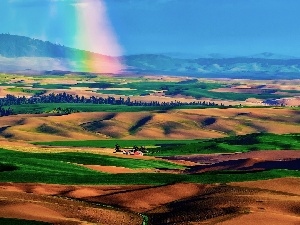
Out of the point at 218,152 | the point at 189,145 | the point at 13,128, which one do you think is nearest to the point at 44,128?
the point at 13,128

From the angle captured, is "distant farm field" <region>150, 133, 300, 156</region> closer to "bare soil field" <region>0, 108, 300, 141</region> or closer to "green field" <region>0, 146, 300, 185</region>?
"bare soil field" <region>0, 108, 300, 141</region>

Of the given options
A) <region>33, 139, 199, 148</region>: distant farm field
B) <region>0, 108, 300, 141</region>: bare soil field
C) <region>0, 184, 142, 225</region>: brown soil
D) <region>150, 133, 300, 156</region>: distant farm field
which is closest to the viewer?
<region>0, 184, 142, 225</region>: brown soil

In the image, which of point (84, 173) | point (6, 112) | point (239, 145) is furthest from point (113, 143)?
point (6, 112)

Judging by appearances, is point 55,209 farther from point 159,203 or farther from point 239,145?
point 239,145

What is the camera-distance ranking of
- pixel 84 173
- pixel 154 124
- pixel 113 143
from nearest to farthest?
pixel 84 173, pixel 113 143, pixel 154 124

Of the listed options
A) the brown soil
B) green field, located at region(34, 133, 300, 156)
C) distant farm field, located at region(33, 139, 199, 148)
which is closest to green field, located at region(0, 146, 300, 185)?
the brown soil

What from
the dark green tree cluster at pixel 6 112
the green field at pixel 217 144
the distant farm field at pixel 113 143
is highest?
the dark green tree cluster at pixel 6 112

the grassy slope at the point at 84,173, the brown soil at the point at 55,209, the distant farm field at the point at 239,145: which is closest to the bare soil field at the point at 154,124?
the distant farm field at the point at 239,145

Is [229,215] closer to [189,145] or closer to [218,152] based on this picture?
[218,152]

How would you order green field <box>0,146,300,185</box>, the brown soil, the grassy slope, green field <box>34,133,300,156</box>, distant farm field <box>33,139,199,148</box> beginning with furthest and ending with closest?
distant farm field <box>33,139,199,148</box> → green field <box>34,133,300,156</box> → the grassy slope → green field <box>0,146,300,185</box> → the brown soil

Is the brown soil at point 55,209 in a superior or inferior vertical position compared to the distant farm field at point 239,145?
superior

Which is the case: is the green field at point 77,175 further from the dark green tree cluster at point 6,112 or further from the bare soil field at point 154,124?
the dark green tree cluster at point 6,112
